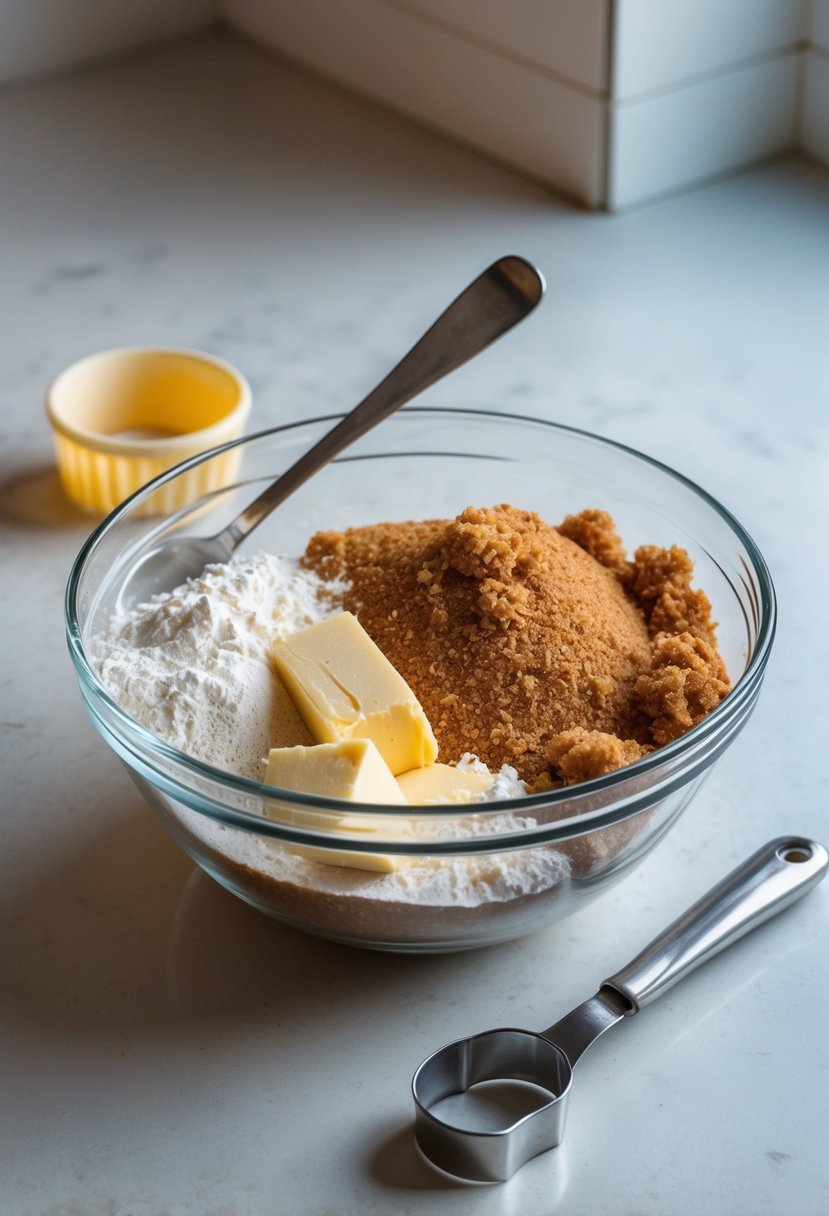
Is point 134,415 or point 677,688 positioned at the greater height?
point 677,688

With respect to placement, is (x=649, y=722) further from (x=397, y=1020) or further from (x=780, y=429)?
(x=780, y=429)

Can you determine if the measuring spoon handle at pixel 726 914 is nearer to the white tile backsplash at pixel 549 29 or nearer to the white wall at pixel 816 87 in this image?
the white tile backsplash at pixel 549 29

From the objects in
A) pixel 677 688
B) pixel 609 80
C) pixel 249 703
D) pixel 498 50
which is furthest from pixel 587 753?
pixel 498 50

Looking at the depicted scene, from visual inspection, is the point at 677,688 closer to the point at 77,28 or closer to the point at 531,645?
the point at 531,645

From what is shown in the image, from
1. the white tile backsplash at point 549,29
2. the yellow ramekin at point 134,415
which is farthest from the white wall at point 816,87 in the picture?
the yellow ramekin at point 134,415

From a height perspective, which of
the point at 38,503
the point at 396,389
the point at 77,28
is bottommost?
the point at 38,503

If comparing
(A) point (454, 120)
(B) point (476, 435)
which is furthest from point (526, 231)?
(B) point (476, 435)
